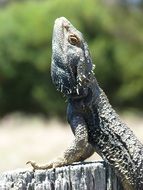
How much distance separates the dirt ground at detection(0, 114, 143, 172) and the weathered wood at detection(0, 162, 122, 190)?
7770 mm

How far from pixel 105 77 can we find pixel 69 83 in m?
15.4

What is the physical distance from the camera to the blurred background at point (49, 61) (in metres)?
20.4

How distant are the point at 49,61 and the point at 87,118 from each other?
50.3 ft

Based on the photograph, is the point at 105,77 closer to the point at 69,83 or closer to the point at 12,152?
the point at 12,152

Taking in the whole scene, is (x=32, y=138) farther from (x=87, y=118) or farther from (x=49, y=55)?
(x=87, y=118)

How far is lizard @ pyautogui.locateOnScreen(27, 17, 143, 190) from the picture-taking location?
4902mm

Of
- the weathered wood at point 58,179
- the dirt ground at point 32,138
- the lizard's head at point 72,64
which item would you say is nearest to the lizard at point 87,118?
the lizard's head at point 72,64

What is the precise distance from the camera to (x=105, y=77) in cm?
2048

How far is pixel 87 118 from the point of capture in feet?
16.8

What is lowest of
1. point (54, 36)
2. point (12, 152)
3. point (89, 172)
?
point (89, 172)

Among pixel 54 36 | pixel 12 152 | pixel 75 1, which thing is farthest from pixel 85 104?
pixel 75 1

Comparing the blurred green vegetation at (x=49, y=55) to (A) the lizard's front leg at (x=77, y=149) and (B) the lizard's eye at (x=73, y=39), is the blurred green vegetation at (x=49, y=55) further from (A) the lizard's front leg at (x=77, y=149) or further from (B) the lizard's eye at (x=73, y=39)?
(A) the lizard's front leg at (x=77, y=149)

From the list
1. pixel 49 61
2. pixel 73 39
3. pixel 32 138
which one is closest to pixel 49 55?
pixel 49 61

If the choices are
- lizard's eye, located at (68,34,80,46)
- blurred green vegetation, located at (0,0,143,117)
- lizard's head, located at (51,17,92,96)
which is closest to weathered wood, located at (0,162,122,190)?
lizard's head, located at (51,17,92,96)
